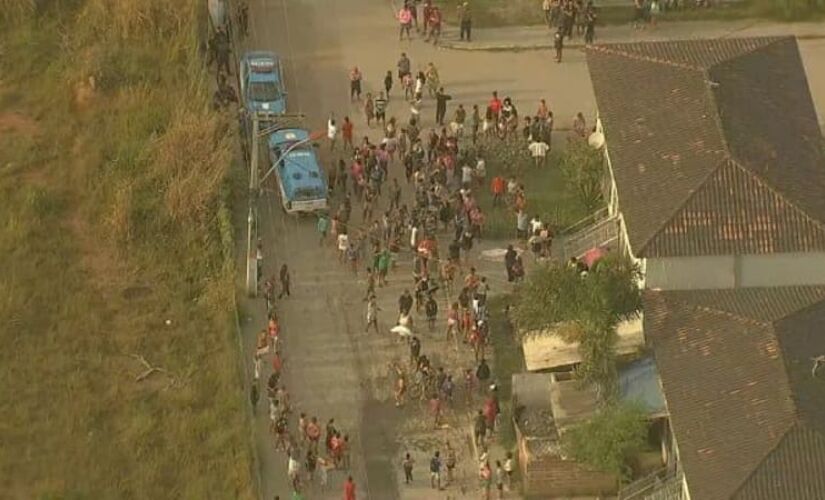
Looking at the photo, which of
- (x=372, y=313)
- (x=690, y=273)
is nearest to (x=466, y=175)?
(x=372, y=313)

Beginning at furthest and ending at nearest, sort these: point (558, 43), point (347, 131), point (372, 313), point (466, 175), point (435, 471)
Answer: point (558, 43), point (347, 131), point (466, 175), point (372, 313), point (435, 471)

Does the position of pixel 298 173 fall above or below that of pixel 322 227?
above

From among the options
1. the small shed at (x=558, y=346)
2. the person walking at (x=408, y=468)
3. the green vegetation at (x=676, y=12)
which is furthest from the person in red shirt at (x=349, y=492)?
the green vegetation at (x=676, y=12)

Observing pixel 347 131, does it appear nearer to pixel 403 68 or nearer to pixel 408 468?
pixel 403 68

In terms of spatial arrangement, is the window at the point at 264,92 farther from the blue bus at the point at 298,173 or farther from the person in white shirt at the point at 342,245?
the person in white shirt at the point at 342,245

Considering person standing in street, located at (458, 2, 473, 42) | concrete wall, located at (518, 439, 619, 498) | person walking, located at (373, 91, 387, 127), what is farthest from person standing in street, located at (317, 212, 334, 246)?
person standing in street, located at (458, 2, 473, 42)

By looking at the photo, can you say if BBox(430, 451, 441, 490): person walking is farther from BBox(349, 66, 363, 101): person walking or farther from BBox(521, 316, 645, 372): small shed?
BBox(349, 66, 363, 101): person walking
